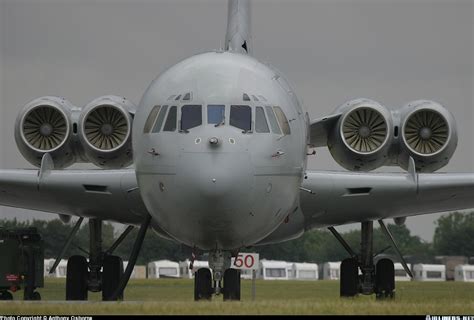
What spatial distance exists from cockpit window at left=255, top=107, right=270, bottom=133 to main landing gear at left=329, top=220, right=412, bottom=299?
901 cm

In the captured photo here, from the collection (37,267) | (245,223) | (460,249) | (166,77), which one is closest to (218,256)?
(245,223)

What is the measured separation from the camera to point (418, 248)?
81.2 meters

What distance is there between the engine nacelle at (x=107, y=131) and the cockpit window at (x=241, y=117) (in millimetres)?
6873

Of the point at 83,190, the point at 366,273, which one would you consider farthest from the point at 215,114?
the point at 366,273

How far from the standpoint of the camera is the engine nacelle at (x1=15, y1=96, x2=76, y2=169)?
2925 centimetres

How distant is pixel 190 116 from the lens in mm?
21969

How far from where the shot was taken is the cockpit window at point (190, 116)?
2181 cm

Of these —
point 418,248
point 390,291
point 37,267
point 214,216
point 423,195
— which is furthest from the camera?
point 418,248

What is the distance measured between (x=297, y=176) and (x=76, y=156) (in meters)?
7.55

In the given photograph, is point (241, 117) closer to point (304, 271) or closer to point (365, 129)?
point (365, 129)

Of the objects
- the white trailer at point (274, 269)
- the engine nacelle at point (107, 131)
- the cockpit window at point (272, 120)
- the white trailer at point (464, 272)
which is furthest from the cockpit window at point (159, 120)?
the white trailer at point (274, 269)

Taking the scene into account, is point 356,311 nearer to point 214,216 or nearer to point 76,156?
point 214,216

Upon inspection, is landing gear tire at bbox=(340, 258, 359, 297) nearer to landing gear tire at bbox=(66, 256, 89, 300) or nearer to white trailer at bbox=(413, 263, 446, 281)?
landing gear tire at bbox=(66, 256, 89, 300)

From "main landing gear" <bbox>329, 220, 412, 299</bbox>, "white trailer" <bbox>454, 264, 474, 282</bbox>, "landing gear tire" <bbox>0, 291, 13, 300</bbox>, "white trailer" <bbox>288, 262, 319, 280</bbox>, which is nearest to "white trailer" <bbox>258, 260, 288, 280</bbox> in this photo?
"white trailer" <bbox>288, 262, 319, 280</bbox>
